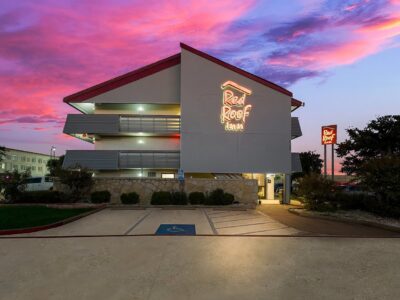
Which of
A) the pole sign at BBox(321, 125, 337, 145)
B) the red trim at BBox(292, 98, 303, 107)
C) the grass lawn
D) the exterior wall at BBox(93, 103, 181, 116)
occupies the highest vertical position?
the red trim at BBox(292, 98, 303, 107)

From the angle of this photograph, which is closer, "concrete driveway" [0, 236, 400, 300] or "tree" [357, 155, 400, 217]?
"concrete driveway" [0, 236, 400, 300]

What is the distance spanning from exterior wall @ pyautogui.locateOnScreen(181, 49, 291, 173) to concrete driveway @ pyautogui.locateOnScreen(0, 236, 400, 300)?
54.1 feet

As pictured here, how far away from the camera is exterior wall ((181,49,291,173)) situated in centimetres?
2877

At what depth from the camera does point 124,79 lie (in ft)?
96.5

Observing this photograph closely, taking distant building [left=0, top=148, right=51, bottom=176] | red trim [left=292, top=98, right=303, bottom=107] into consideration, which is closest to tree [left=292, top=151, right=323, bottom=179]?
red trim [left=292, top=98, right=303, bottom=107]

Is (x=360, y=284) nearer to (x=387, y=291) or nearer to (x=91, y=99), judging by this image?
(x=387, y=291)

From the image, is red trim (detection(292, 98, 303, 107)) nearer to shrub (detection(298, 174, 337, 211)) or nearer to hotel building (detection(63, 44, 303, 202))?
hotel building (detection(63, 44, 303, 202))

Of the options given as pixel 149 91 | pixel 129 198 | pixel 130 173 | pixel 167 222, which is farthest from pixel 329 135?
pixel 167 222

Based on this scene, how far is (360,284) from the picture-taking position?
745 centimetres

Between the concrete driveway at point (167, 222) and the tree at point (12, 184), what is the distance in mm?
6735

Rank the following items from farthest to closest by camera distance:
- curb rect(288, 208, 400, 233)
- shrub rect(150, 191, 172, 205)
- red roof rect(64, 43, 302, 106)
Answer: red roof rect(64, 43, 302, 106)
shrub rect(150, 191, 172, 205)
curb rect(288, 208, 400, 233)

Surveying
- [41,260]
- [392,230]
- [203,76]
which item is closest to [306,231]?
[392,230]

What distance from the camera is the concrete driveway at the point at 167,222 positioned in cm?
1409

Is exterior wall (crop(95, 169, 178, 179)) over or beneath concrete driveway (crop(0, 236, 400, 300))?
over
